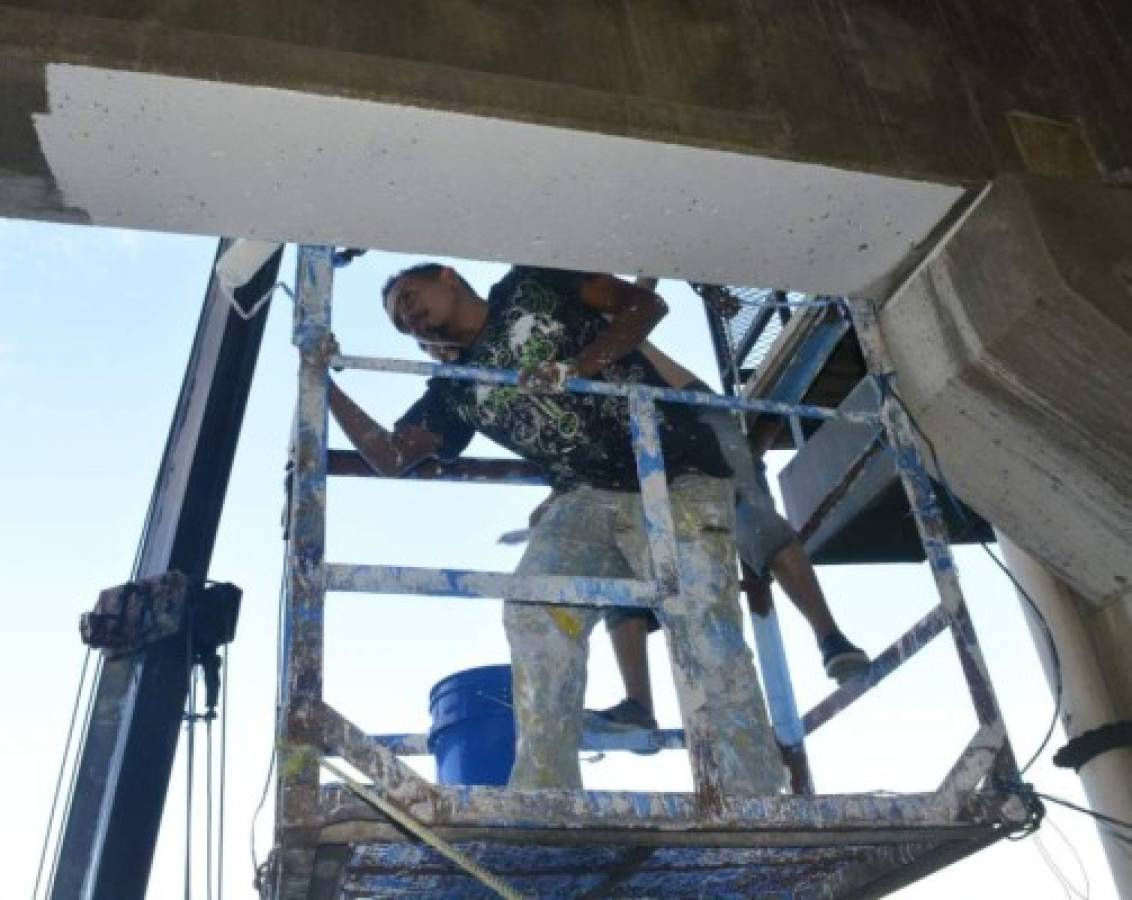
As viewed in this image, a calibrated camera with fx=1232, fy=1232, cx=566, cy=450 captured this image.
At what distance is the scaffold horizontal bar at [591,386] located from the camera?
357 centimetres

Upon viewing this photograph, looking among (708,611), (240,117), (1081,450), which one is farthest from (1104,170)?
(240,117)

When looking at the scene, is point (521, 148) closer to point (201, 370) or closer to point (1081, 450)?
point (1081, 450)

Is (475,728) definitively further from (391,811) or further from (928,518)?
(928,518)

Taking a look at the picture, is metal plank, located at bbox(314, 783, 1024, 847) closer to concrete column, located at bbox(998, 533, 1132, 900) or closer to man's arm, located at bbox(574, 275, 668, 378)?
man's arm, located at bbox(574, 275, 668, 378)

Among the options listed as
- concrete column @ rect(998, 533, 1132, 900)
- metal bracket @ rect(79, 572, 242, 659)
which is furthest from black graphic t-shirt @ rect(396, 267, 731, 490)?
concrete column @ rect(998, 533, 1132, 900)

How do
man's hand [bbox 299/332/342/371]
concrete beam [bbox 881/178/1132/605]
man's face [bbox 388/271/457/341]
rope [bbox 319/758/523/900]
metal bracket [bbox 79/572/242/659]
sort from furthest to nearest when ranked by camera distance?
metal bracket [bbox 79/572/242/659], man's face [bbox 388/271/457/341], concrete beam [bbox 881/178/1132/605], man's hand [bbox 299/332/342/371], rope [bbox 319/758/523/900]

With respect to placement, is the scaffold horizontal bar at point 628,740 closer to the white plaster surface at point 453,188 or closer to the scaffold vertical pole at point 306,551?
the scaffold vertical pole at point 306,551

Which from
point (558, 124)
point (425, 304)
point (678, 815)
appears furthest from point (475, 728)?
point (558, 124)

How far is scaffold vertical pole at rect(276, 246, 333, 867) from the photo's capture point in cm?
289

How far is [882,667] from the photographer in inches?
159

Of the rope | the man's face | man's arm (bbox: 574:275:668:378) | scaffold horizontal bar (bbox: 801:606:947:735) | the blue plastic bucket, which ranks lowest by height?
the rope

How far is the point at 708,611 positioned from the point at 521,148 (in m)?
1.54

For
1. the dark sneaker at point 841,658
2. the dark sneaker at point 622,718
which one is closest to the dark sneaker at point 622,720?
the dark sneaker at point 622,718

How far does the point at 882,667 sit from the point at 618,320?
56.3 inches
